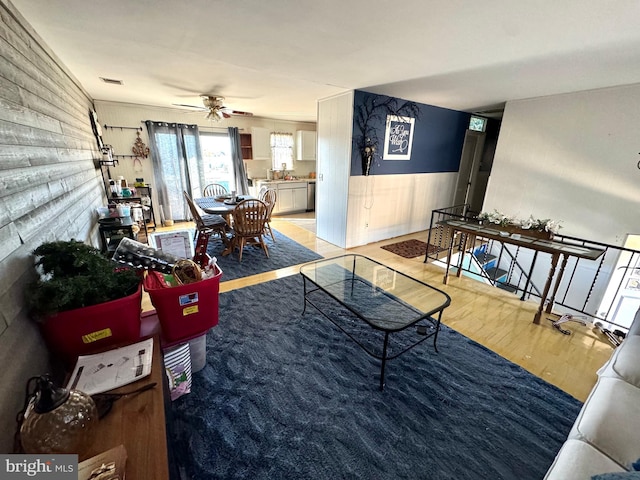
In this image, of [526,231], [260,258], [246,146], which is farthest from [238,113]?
[526,231]

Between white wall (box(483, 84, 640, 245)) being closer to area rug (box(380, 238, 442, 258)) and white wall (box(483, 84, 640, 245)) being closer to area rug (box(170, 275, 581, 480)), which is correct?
area rug (box(380, 238, 442, 258))

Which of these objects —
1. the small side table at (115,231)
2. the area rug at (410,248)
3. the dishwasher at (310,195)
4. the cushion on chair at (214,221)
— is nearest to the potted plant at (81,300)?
the small side table at (115,231)

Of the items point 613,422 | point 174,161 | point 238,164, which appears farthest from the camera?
point 238,164

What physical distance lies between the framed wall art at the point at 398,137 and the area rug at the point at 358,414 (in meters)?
3.07

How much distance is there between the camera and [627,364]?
135cm

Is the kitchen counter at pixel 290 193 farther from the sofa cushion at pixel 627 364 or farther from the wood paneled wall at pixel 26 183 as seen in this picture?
the sofa cushion at pixel 627 364

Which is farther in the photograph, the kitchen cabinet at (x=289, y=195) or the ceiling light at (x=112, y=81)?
the kitchen cabinet at (x=289, y=195)

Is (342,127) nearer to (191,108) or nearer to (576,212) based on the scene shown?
(191,108)

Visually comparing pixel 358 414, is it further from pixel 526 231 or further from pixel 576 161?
pixel 576 161

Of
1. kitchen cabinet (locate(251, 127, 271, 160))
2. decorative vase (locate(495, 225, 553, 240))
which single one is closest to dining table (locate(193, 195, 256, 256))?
kitchen cabinet (locate(251, 127, 271, 160))

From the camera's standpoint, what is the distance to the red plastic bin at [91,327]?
93 cm

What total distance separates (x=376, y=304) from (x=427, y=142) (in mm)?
3724

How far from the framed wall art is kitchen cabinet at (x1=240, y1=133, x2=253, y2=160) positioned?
3.26m

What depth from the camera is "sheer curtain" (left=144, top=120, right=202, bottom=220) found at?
16.1 ft
